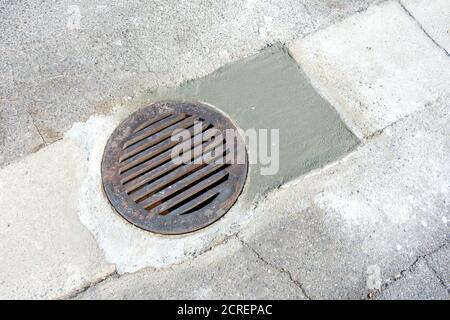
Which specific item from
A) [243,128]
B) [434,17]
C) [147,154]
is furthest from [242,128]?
[434,17]

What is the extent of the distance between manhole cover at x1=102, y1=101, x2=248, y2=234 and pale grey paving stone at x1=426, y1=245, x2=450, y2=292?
1.04 metres

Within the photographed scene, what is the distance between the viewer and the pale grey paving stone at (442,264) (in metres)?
2.38

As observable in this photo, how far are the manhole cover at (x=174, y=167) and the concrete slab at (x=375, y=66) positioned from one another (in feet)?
2.27

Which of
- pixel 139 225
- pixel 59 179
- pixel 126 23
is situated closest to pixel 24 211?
pixel 59 179

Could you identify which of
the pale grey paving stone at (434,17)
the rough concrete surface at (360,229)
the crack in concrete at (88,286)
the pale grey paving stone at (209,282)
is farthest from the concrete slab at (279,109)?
the pale grey paving stone at (434,17)

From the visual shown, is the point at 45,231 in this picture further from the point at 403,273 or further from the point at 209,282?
the point at 403,273

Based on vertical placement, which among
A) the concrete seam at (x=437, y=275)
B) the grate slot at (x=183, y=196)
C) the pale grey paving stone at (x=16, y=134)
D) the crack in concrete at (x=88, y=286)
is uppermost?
the pale grey paving stone at (x=16, y=134)

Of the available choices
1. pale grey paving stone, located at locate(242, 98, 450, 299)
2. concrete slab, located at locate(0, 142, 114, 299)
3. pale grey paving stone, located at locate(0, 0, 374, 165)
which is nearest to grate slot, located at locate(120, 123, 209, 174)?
concrete slab, located at locate(0, 142, 114, 299)

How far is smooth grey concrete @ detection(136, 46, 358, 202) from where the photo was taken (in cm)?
273

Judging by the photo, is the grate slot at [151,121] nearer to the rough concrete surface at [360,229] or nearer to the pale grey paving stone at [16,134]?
the pale grey paving stone at [16,134]

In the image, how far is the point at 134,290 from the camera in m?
2.40

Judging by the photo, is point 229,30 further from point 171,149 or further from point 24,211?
point 24,211

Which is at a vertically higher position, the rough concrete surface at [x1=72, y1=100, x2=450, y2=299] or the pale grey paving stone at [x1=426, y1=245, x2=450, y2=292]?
the rough concrete surface at [x1=72, y1=100, x2=450, y2=299]

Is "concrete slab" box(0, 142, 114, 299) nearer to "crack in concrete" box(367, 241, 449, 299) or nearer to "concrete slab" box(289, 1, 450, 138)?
"crack in concrete" box(367, 241, 449, 299)
